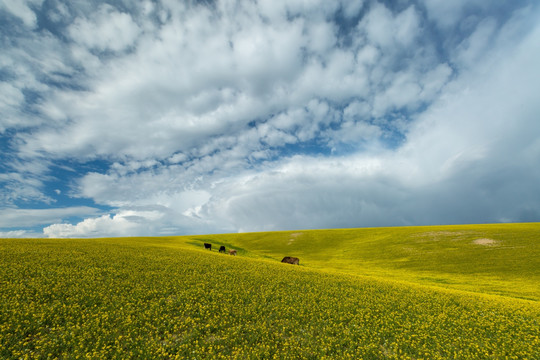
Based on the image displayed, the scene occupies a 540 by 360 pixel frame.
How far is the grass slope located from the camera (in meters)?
37.0

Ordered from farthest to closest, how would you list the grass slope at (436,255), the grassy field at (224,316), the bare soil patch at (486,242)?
1. the bare soil patch at (486,242)
2. the grass slope at (436,255)
3. the grassy field at (224,316)

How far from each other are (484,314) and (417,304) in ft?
14.4

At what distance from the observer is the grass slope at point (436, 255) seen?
121 ft

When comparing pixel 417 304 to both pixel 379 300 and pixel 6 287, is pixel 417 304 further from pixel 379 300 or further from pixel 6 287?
pixel 6 287

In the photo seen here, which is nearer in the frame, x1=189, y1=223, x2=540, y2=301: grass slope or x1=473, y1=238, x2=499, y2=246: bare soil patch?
x1=189, y1=223, x2=540, y2=301: grass slope

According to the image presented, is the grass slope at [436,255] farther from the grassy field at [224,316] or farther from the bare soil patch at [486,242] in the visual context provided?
the grassy field at [224,316]

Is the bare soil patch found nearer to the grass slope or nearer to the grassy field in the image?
the grass slope

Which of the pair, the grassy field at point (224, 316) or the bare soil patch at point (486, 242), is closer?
the grassy field at point (224, 316)

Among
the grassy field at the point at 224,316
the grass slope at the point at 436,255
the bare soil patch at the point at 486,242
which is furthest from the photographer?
the bare soil patch at the point at 486,242

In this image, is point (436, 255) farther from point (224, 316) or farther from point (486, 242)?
point (224, 316)

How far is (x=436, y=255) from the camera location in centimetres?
5319

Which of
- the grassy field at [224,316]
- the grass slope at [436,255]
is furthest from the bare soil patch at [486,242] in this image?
the grassy field at [224,316]

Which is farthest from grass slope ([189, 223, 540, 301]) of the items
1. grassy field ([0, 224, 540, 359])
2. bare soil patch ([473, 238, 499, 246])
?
grassy field ([0, 224, 540, 359])

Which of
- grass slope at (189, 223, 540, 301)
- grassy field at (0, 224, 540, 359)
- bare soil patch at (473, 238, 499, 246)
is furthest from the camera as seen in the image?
bare soil patch at (473, 238, 499, 246)
